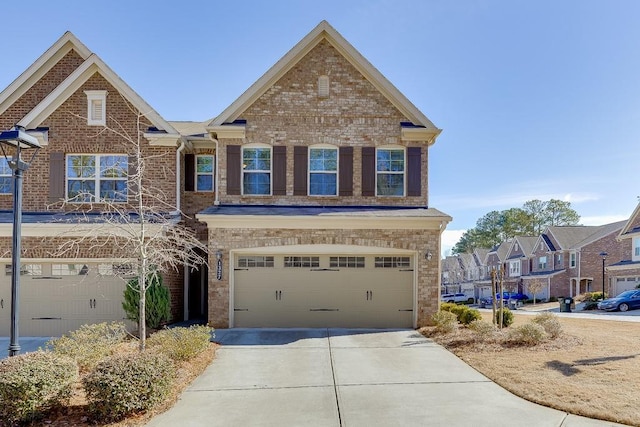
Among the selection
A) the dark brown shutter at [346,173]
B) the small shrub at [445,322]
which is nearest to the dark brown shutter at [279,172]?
the dark brown shutter at [346,173]

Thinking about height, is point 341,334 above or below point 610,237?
below

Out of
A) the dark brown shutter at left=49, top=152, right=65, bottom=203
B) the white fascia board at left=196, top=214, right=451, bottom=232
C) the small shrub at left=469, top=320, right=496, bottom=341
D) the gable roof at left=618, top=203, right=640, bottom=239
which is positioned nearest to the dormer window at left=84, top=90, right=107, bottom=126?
the dark brown shutter at left=49, top=152, right=65, bottom=203

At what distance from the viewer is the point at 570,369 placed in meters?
7.98

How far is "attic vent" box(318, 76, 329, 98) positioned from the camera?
45.2 feet

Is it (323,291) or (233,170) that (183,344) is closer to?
(323,291)

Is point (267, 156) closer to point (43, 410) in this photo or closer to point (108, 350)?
point (108, 350)

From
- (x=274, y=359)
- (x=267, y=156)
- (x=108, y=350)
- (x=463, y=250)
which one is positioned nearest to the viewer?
(x=108, y=350)

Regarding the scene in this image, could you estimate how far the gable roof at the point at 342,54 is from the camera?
13516 mm

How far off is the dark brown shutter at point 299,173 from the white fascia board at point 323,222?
1513 millimetres

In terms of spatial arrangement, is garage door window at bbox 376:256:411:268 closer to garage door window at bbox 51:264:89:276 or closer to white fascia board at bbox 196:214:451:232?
white fascia board at bbox 196:214:451:232

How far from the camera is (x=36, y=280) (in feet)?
41.5

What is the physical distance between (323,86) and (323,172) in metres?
2.93

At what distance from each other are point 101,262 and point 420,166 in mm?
10810

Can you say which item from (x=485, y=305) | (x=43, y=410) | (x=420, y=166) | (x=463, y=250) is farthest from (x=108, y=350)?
(x=463, y=250)
